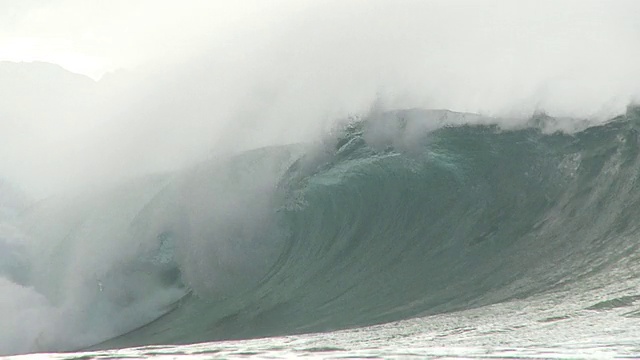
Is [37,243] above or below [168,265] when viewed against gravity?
above

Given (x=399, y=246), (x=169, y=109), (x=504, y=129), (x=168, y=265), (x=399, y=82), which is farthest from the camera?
(x=169, y=109)

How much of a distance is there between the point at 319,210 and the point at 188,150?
4.26 meters

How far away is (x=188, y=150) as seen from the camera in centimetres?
1875

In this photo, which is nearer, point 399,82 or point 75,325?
point 75,325

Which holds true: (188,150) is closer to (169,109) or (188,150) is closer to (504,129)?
(169,109)

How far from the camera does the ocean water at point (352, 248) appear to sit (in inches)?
433

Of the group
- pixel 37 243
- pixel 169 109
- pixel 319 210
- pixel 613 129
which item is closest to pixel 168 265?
pixel 319 210

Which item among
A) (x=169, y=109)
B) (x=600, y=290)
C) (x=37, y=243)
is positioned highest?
(x=169, y=109)

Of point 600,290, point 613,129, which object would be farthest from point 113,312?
point 613,129

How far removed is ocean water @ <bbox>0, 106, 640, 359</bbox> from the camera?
11.0m

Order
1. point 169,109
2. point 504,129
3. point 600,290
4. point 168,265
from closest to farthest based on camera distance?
1. point 600,290
2. point 168,265
3. point 504,129
4. point 169,109

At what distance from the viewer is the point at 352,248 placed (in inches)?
567

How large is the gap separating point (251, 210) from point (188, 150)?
3418mm

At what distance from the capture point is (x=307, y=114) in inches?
731
